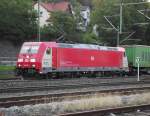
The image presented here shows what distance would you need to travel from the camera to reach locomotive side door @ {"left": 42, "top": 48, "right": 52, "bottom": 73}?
33.8 m

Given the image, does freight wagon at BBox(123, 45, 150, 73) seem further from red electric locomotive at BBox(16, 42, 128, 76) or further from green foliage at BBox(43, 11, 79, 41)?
green foliage at BBox(43, 11, 79, 41)

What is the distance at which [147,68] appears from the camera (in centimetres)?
4641

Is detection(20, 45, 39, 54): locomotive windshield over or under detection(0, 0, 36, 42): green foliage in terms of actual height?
under

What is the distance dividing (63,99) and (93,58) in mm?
22743

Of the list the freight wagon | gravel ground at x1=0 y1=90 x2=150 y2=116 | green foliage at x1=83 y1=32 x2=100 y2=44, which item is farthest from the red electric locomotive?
green foliage at x1=83 y1=32 x2=100 y2=44

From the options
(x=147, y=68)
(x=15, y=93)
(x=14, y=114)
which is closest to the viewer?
(x=14, y=114)

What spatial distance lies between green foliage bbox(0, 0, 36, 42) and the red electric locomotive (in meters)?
22.3

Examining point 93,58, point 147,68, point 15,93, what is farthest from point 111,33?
point 15,93

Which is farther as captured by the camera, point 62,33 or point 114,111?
point 62,33

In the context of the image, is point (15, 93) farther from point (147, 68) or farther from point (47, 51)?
point (147, 68)

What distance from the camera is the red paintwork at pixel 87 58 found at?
36062mm

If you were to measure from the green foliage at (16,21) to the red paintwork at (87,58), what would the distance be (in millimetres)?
22391

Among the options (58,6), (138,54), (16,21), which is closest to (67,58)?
(138,54)

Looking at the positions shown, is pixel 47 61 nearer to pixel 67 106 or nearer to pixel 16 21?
pixel 67 106
